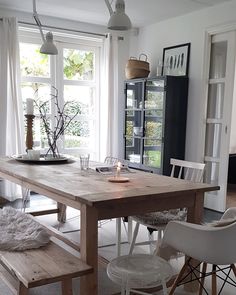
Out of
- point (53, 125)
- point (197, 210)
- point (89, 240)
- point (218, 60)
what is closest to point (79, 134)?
point (53, 125)

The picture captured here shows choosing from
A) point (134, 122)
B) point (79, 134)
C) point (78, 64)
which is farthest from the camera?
point (79, 134)

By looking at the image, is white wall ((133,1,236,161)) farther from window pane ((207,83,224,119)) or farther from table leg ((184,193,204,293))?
table leg ((184,193,204,293))

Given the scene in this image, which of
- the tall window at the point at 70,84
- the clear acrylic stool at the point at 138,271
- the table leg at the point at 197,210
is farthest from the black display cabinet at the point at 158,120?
the clear acrylic stool at the point at 138,271

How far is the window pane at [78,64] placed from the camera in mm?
4949

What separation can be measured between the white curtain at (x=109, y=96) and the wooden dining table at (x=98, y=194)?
253 centimetres

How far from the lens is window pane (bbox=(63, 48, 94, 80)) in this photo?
495 centimetres

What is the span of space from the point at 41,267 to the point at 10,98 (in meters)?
3.15

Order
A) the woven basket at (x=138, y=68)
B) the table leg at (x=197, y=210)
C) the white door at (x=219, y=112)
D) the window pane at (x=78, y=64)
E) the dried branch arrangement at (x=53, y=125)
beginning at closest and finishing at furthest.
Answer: the table leg at (x=197, y=210), the dried branch arrangement at (x=53, y=125), the white door at (x=219, y=112), the woven basket at (x=138, y=68), the window pane at (x=78, y=64)

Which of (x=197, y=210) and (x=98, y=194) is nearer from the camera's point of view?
(x=98, y=194)

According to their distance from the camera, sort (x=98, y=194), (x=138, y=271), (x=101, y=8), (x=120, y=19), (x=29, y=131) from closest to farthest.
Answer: (x=138, y=271) → (x=98, y=194) → (x=120, y=19) → (x=29, y=131) → (x=101, y=8)

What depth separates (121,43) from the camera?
5.21 m

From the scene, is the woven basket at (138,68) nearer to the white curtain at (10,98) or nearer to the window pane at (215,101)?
the window pane at (215,101)

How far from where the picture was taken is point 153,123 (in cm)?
451

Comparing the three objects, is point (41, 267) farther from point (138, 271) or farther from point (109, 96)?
point (109, 96)
